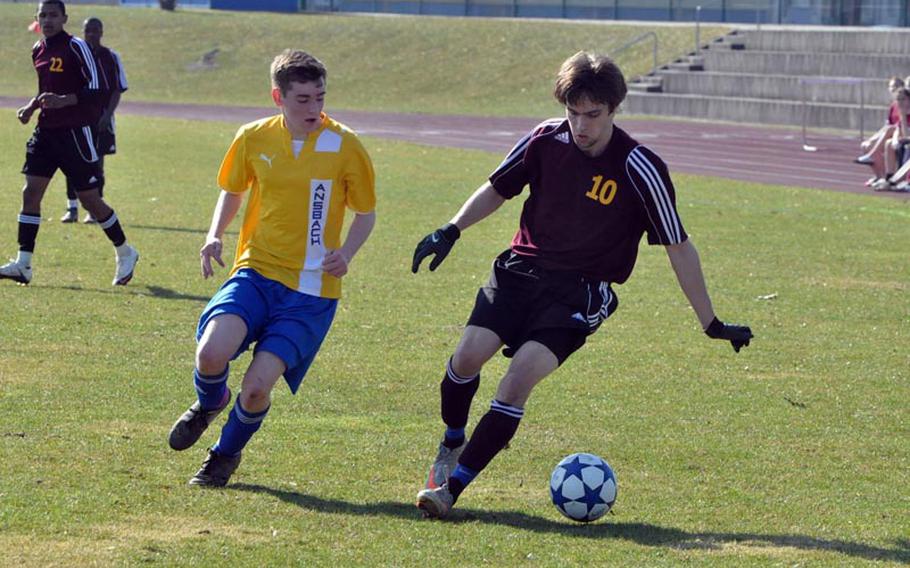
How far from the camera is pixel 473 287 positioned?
1225 cm

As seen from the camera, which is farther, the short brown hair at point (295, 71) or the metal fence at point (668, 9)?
the metal fence at point (668, 9)

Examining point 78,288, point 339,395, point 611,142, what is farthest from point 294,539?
point 78,288

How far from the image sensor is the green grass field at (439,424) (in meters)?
5.50

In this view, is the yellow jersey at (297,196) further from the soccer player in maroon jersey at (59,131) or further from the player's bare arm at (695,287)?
the soccer player in maroon jersey at (59,131)

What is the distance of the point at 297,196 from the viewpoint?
6285mm

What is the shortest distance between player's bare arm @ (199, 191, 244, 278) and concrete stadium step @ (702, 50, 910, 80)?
29.5m

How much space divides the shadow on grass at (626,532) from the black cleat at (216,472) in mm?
75

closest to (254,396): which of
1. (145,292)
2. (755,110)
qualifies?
(145,292)

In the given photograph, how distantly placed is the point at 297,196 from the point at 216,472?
3.91 ft

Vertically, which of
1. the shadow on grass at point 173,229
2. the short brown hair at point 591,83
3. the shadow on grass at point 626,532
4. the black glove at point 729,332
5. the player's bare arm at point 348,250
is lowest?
the shadow on grass at point 173,229

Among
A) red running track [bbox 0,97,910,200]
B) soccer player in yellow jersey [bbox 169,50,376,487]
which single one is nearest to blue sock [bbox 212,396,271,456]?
soccer player in yellow jersey [bbox 169,50,376,487]

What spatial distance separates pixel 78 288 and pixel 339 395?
411 centimetres

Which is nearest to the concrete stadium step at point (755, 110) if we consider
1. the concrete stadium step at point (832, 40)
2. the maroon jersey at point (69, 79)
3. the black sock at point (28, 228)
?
the concrete stadium step at point (832, 40)

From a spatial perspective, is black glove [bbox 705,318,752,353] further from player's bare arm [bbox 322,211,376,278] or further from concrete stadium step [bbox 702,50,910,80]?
concrete stadium step [bbox 702,50,910,80]
